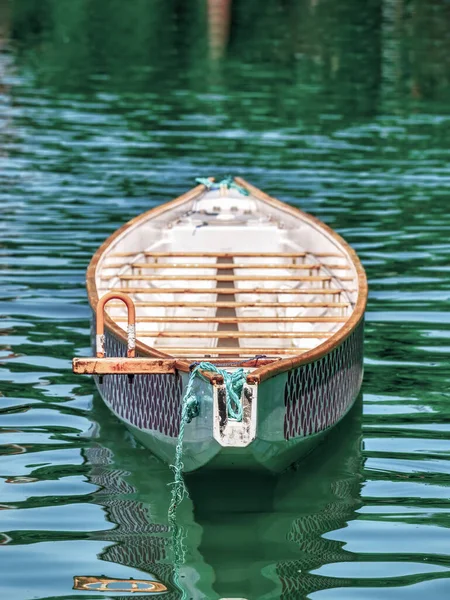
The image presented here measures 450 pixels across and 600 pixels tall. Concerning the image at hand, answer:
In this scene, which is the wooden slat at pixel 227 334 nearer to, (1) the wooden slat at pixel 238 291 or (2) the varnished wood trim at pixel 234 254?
(1) the wooden slat at pixel 238 291

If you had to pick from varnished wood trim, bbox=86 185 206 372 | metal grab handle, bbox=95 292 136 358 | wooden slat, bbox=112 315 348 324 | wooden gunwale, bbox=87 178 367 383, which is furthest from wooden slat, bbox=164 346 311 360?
metal grab handle, bbox=95 292 136 358

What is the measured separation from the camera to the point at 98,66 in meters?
39.0

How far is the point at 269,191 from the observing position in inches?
957

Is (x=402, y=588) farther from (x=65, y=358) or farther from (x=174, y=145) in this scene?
(x=174, y=145)

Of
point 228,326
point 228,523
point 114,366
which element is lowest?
point 228,523

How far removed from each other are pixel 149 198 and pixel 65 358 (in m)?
8.47

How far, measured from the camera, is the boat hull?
10602mm

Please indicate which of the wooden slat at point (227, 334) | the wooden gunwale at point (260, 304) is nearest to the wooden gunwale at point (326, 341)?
the wooden gunwale at point (260, 304)

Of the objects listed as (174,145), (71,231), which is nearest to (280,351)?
(71,231)

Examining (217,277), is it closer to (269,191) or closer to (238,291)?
(238,291)

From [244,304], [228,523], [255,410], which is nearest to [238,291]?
[244,304]

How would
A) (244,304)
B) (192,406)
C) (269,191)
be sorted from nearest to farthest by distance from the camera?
(192,406) → (244,304) → (269,191)

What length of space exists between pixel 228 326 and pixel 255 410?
4.56 m

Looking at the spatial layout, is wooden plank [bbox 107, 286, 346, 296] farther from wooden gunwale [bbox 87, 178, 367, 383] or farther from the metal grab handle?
the metal grab handle
